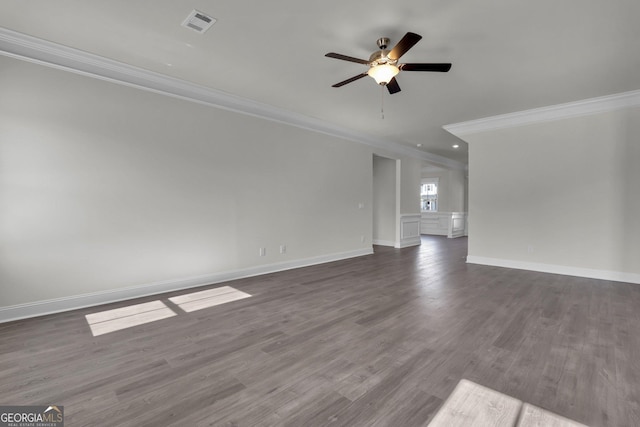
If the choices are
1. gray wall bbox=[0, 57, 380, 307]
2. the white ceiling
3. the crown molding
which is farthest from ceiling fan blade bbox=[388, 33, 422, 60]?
gray wall bbox=[0, 57, 380, 307]

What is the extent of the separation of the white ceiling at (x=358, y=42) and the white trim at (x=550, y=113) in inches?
11.3

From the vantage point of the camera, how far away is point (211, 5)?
7.82ft

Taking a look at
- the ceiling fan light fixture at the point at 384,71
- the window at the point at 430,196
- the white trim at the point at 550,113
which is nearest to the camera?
the ceiling fan light fixture at the point at 384,71

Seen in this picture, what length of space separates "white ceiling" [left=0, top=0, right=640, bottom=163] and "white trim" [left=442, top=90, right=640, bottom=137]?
0.29 meters

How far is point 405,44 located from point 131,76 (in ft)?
10.3

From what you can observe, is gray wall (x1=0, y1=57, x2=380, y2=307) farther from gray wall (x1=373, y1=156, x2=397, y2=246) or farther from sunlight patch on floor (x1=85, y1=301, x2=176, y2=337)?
gray wall (x1=373, y1=156, x2=397, y2=246)

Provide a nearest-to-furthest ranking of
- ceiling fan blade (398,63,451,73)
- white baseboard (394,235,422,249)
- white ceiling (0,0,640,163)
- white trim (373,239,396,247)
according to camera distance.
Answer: white ceiling (0,0,640,163), ceiling fan blade (398,63,451,73), white baseboard (394,235,422,249), white trim (373,239,396,247)

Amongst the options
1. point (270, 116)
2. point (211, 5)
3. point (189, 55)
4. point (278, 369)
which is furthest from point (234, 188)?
point (278, 369)

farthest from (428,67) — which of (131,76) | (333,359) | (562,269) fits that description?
(562,269)

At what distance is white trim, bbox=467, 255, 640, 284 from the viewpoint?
14.2 feet

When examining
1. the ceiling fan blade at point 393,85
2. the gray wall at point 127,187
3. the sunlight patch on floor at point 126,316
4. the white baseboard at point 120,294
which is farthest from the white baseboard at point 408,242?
the sunlight patch on floor at point 126,316

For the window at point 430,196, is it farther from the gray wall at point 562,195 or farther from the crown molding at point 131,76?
the crown molding at point 131,76

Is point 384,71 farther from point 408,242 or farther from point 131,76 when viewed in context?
point 408,242

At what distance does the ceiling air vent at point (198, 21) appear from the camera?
2496 mm
